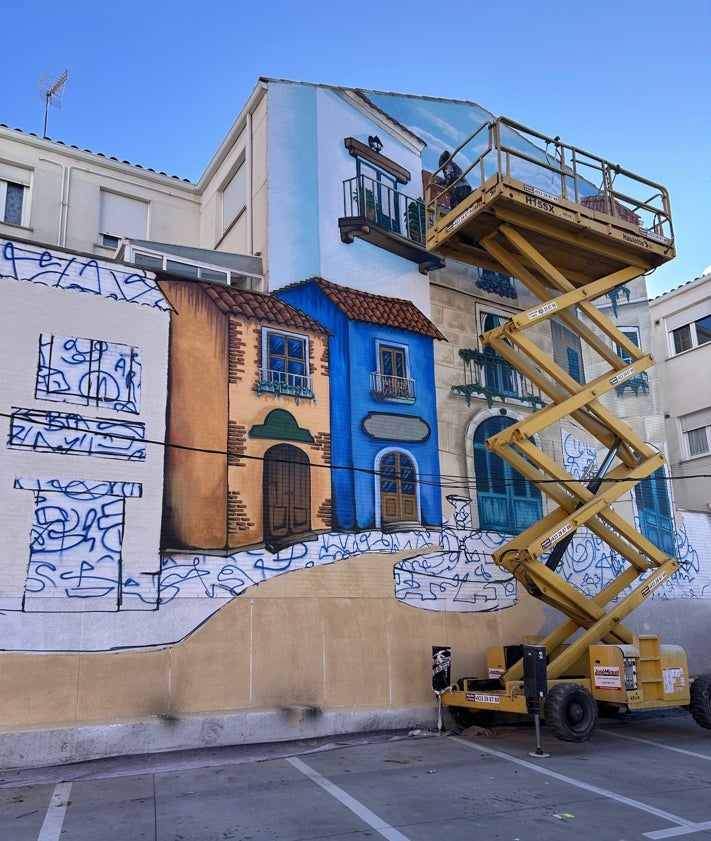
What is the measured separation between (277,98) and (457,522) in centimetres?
943

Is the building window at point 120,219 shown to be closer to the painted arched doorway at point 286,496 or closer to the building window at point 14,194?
the building window at point 14,194

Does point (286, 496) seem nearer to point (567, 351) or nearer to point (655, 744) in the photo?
point (655, 744)

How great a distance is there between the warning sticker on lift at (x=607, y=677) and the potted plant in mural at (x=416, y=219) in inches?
374

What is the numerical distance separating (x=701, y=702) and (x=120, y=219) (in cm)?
1544

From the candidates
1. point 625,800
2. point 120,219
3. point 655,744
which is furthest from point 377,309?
point 625,800

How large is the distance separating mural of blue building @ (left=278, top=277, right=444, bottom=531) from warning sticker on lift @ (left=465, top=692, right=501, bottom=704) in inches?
135

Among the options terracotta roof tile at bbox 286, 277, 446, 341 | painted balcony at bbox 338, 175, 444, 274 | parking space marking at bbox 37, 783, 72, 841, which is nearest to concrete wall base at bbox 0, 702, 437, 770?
parking space marking at bbox 37, 783, 72, 841

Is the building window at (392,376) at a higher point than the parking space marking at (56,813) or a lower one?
higher

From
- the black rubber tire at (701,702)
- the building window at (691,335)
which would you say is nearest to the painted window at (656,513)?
the black rubber tire at (701,702)

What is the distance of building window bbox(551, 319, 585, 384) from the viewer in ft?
60.3

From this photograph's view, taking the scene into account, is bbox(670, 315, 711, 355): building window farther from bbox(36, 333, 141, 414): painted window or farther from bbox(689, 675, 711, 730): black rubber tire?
bbox(36, 333, 141, 414): painted window

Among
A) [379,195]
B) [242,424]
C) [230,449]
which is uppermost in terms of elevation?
[379,195]

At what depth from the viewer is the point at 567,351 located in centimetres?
1856

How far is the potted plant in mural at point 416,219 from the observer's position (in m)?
16.8
